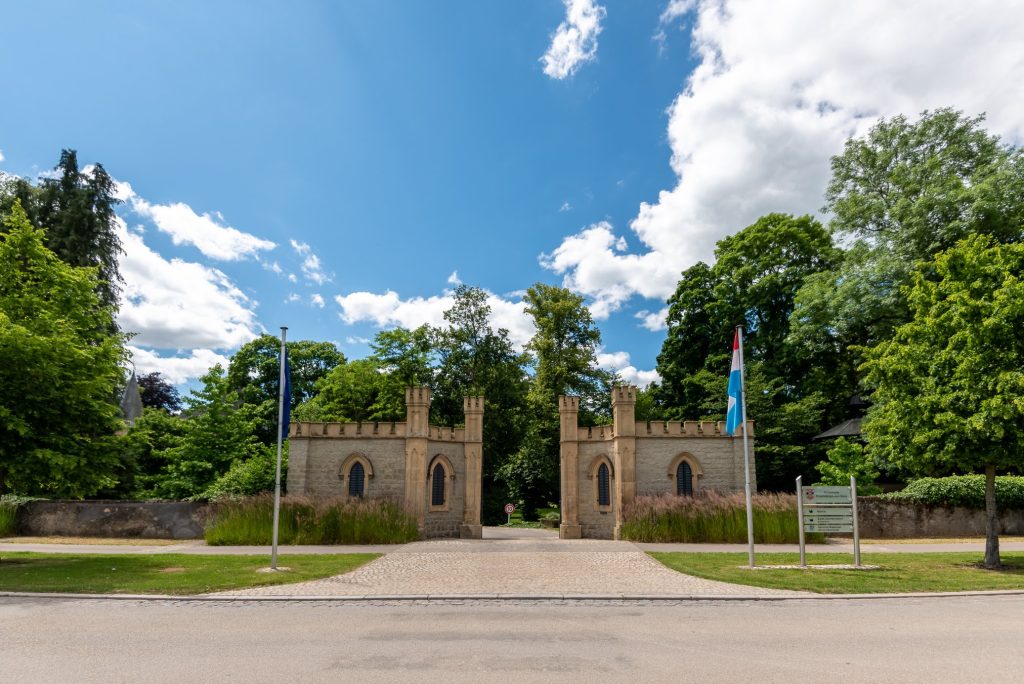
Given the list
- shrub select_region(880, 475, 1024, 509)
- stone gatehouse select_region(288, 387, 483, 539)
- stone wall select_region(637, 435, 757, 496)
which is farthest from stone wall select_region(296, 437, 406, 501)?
shrub select_region(880, 475, 1024, 509)

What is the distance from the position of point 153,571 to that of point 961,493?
29413 mm

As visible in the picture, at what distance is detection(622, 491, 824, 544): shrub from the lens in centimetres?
2164

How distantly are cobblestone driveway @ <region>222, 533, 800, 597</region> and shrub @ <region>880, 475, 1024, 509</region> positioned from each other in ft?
45.4

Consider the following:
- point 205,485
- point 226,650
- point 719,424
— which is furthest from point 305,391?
point 226,650

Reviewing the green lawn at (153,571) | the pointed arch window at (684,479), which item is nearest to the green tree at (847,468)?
the pointed arch window at (684,479)

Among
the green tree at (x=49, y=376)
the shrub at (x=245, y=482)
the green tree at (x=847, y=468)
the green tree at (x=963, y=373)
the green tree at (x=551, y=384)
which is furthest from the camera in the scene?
the green tree at (x=551, y=384)

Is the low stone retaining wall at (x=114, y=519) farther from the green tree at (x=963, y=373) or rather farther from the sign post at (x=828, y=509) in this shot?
the green tree at (x=963, y=373)

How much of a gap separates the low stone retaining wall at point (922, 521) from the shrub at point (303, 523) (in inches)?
753

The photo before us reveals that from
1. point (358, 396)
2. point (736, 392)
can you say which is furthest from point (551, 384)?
point (736, 392)

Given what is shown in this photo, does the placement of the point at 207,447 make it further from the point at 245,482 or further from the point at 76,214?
the point at 76,214

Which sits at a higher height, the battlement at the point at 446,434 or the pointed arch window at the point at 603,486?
the battlement at the point at 446,434

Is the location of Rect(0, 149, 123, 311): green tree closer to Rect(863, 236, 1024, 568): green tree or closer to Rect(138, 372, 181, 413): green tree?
Rect(138, 372, 181, 413): green tree

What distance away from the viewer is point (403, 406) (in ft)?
128

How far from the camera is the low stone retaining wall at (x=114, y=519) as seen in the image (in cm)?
2375
